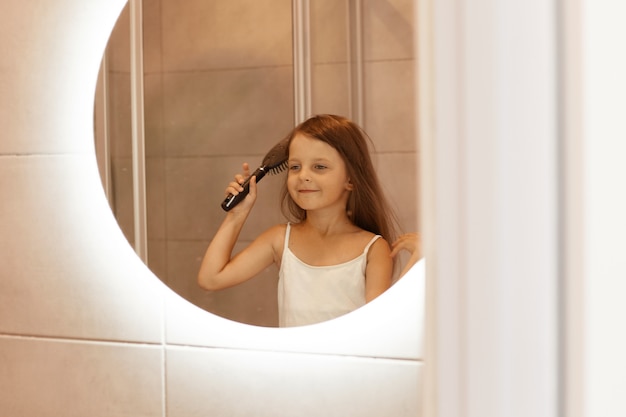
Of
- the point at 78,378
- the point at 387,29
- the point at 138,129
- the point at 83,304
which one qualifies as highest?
the point at 387,29

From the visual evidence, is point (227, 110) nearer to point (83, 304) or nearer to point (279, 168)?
point (279, 168)

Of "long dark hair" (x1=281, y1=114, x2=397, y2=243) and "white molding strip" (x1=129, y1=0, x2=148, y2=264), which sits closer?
"long dark hair" (x1=281, y1=114, x2=397, y2=243)

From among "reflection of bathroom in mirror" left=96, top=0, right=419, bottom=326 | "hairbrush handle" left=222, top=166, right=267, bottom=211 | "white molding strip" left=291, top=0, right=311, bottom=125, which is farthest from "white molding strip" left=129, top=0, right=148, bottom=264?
"white molding strip" left=291, top=0, right=311, bottom=125

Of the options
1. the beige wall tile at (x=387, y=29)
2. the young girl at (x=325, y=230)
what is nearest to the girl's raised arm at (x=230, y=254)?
the young girl at (x=325, y=230)

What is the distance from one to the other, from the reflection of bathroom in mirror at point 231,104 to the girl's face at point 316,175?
0.03 meters

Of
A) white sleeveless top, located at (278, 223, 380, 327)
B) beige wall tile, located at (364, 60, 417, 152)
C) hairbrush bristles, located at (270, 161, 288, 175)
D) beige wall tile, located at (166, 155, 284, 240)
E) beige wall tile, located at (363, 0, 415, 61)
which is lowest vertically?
white sleeveless top, located at (278, 223, 380, 327)

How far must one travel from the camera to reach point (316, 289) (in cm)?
96

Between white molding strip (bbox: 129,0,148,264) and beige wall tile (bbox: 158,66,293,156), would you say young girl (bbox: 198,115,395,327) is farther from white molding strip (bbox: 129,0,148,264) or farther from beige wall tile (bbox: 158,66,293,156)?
white molding strip (bbox: 129,0,148,264)

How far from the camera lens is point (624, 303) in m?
0.11

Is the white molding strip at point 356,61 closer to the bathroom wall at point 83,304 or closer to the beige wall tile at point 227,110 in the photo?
the beige wall tile at point 227,110

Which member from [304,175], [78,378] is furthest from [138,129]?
[78,378]

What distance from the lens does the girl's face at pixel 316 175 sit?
0.95 m

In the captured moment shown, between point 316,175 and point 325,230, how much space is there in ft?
0.22

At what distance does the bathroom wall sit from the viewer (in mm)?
1004
